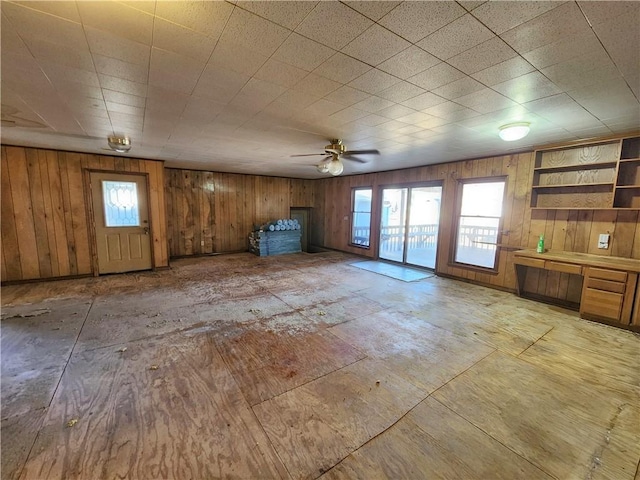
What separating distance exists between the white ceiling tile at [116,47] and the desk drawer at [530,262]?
4.96 metres

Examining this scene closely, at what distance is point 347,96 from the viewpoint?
7.55 ft

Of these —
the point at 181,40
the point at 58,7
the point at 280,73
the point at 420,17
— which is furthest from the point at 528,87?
the point at 58,7

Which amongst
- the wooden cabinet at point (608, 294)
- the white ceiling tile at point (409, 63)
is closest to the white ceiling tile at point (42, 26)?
the white ceiling tile at point (409, 63)

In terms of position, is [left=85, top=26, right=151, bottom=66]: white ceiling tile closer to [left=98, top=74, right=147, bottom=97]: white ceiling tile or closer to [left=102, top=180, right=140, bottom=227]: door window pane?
[left=98, top=74, right=147, bottom=97]: white ceiling tile

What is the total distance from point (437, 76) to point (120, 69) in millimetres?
2334

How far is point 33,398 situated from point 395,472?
8.36ft

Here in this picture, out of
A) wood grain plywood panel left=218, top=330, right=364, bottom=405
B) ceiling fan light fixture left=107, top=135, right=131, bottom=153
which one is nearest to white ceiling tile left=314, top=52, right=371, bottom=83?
wood grain plywood panel left=218, top=330, right=364, bottom=405

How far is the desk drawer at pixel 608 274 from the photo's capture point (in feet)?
9.99

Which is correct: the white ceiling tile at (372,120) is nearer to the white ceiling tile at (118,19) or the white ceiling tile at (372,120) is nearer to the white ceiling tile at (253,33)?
the white ceiling tile at (253,33)

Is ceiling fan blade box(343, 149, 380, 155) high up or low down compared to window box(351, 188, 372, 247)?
up

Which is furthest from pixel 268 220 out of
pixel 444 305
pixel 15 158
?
pixel 444 305

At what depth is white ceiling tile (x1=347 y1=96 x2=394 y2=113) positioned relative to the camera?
7.75 ft

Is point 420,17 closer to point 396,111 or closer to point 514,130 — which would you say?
point 396,111

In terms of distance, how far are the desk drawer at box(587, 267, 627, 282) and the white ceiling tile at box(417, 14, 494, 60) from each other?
3380 millimetres
